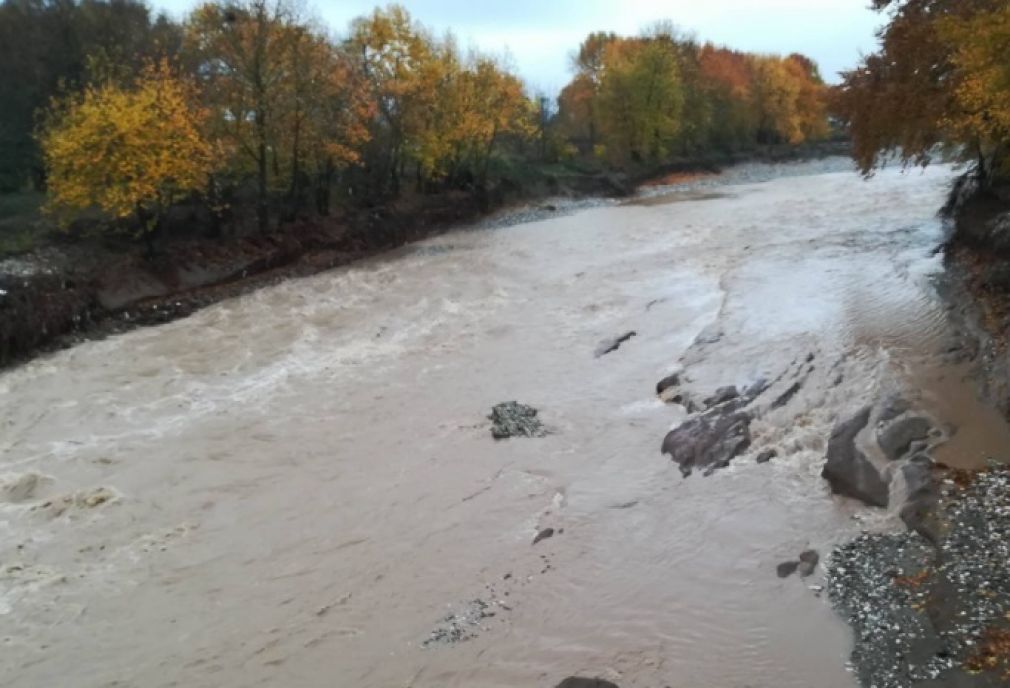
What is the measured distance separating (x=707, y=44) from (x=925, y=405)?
83721mm

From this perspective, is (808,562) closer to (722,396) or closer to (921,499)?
(921,499)

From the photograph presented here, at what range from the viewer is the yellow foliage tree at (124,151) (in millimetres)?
23469

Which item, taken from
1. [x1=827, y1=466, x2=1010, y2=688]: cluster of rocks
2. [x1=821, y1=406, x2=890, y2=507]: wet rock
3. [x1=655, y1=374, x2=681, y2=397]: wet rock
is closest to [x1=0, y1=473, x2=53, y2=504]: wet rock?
[x1=655, y1=374, x2=681, y2=397]: wet rock

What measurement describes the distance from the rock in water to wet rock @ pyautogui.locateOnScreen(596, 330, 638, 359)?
3626 mm

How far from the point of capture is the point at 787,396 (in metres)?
13.4

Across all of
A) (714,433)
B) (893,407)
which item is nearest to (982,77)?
(893,407)

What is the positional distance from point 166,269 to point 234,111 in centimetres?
742

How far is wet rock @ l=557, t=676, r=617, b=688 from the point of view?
23.9ft

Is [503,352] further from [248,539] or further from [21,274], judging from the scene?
[21,274]

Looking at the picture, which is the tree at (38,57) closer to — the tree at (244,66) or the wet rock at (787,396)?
the tree at (244,66)

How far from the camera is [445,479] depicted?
12.3 m

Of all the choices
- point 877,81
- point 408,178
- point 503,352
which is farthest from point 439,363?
point 408,178

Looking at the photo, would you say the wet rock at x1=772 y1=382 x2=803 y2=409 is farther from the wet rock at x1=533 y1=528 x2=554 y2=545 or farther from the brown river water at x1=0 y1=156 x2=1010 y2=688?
the wet rock at x1=533 y1=528 x2=554 y2=545

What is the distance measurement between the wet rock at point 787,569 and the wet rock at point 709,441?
2610 millimetres
